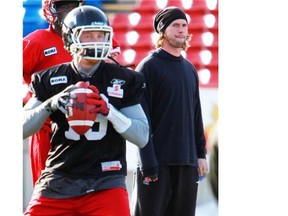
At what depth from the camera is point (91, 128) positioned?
3.58m

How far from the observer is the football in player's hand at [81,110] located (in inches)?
137

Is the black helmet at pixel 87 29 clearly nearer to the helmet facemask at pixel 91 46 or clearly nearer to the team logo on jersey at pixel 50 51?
the helmet facemask at pixel 91 46

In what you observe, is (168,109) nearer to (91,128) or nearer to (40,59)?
(40,59)

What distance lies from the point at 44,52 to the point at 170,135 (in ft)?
2.76

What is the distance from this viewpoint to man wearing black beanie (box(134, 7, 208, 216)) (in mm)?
4469

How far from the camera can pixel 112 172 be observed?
3584 mm

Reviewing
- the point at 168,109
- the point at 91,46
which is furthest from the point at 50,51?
the point at 91,46

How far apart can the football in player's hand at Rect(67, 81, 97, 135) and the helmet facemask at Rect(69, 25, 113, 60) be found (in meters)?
0.16

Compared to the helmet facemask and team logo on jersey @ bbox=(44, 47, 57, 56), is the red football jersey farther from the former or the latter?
the helmet facemask

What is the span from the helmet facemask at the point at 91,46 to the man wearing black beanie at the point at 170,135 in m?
0.83

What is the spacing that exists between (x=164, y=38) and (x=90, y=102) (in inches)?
52.9
